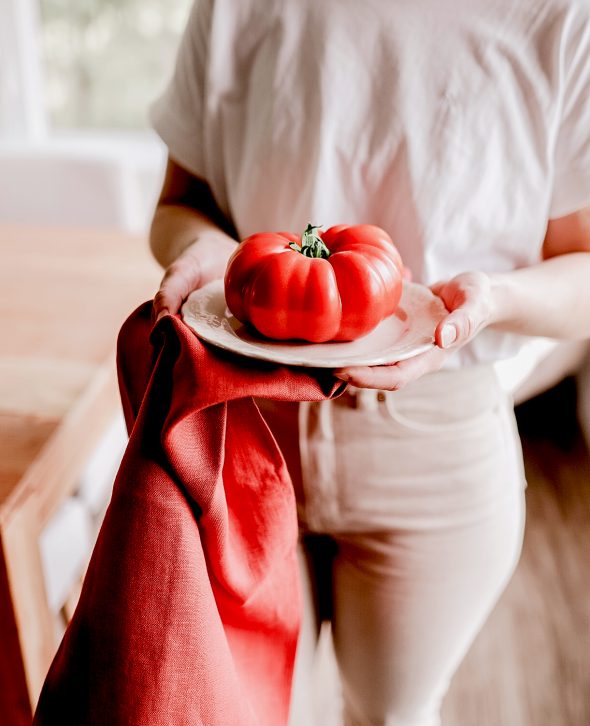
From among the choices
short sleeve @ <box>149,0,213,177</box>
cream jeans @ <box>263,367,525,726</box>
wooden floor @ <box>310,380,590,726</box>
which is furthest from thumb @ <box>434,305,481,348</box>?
wooden floor @ <box>310,380,590,726</box>

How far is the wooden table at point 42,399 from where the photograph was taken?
89cm

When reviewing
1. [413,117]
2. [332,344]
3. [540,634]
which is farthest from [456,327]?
[540,634]

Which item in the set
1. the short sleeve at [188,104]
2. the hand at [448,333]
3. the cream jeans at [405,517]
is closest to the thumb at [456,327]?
the hand at [448,333]

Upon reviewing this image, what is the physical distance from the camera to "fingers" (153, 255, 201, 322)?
0.66 m

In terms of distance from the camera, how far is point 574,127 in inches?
26.7

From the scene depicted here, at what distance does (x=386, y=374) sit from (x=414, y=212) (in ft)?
0.69

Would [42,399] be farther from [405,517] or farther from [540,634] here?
[540,634]

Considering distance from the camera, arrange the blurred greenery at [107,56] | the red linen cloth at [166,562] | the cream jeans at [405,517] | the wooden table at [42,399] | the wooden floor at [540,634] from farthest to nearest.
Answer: the blurred greenery at [107,56] < the wooden floor at [540,634] < the wooden table at [42,399] < the cream jeans at [405,517] < the red linen cloth at [166,562]

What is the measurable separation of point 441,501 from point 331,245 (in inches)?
11.5

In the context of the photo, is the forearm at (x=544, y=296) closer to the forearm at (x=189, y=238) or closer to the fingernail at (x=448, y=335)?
the fingernail at (x=448, y=335)

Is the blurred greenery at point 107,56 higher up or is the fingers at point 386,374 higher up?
the fingers at point 386,374

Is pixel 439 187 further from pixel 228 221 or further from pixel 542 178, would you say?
pixel 228 221

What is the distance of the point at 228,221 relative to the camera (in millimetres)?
892

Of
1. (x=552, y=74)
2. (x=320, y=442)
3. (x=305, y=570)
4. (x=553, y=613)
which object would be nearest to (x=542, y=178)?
(x=552, y=74)
